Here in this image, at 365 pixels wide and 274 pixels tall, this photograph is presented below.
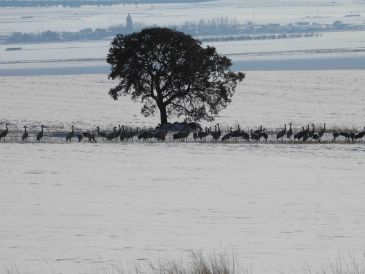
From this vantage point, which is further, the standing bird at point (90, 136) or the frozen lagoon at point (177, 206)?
the standing bird at point (90, 136)

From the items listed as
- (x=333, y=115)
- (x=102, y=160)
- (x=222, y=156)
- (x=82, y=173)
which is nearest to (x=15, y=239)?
(x=82, y=173)

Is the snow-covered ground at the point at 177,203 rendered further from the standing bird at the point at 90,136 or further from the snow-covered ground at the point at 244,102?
the snow-covered ground at the point at 244,102

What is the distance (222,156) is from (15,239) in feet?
58.9

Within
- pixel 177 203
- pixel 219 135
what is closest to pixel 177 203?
pixel 177 203

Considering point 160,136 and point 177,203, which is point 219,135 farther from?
point 177,203

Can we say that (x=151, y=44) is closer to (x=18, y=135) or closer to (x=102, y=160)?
(x=18, y=135)

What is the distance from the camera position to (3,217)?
18.4 m

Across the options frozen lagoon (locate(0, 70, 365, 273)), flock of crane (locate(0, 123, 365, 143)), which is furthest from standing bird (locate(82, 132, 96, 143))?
frozen lagoon (locate(0, 70, 365, 273))

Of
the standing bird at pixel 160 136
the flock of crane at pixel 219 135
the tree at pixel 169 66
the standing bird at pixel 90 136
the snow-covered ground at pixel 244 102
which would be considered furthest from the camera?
the snow-covered ground at pixel 244 102

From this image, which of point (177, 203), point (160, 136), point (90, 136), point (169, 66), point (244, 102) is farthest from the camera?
point (244, 102)

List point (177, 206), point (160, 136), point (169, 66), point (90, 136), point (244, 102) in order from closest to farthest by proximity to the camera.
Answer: point (177, 206)
point (90, 136)
point (160, 136)
point (169, 66)
point (244, 102)

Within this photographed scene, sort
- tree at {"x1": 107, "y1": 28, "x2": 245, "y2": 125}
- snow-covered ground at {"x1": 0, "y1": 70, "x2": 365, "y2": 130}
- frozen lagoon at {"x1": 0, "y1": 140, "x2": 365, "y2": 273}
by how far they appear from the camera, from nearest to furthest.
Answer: frozen lagoon at {"x1": 0, "y1": 140, "x2": 365, "y2": 273}, tree at {"x1": 107, "y1": 28, "x2": 245, "y2": 125}, snow-covered ground at {"x1": 0, "y1": 70, "x2": 365, "y2": 130}

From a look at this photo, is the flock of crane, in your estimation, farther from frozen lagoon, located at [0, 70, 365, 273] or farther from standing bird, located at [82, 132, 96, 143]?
frozen lagoon, located at [0, 70, 365, 273]

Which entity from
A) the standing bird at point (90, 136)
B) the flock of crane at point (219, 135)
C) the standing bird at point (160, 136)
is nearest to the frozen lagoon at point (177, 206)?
the flock of crane at point (219, 135)
